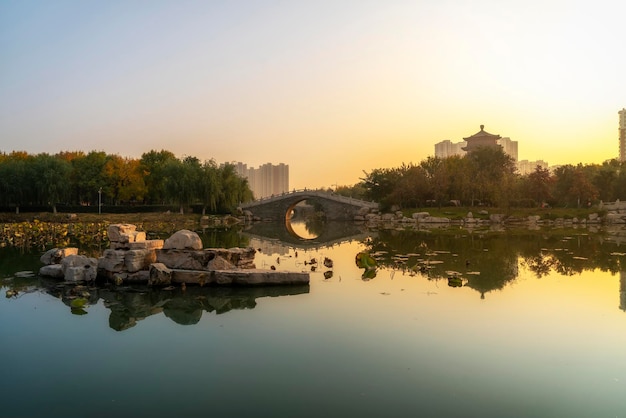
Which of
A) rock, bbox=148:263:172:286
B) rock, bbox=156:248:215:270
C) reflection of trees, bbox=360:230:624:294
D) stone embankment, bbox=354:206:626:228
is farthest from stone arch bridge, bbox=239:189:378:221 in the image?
rock, bbox=148:263:172:286

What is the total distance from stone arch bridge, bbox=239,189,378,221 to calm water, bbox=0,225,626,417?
112ft

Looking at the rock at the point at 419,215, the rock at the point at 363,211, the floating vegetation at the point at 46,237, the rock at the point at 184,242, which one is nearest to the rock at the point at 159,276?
the rock at the point at 184,242

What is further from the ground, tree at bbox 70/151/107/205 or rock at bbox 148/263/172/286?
tree at bbox 70/151/107/205

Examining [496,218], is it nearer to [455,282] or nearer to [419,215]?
[419,215]

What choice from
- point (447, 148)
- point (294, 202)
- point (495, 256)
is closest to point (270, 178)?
point (447, 148)

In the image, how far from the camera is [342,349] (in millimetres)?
6621

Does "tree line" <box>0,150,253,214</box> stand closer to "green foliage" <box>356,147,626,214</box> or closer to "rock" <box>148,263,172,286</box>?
"green foliage" <box>356,147,626,214</box>

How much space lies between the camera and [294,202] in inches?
1900

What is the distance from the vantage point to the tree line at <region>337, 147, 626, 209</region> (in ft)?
125

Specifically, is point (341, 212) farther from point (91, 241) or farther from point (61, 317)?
point (61, 317)

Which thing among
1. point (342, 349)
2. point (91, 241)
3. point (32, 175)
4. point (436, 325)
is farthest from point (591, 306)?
point (32, 175)

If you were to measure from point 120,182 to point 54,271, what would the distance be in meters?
34.3

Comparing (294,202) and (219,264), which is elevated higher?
(294,202)

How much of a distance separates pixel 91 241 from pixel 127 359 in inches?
686
